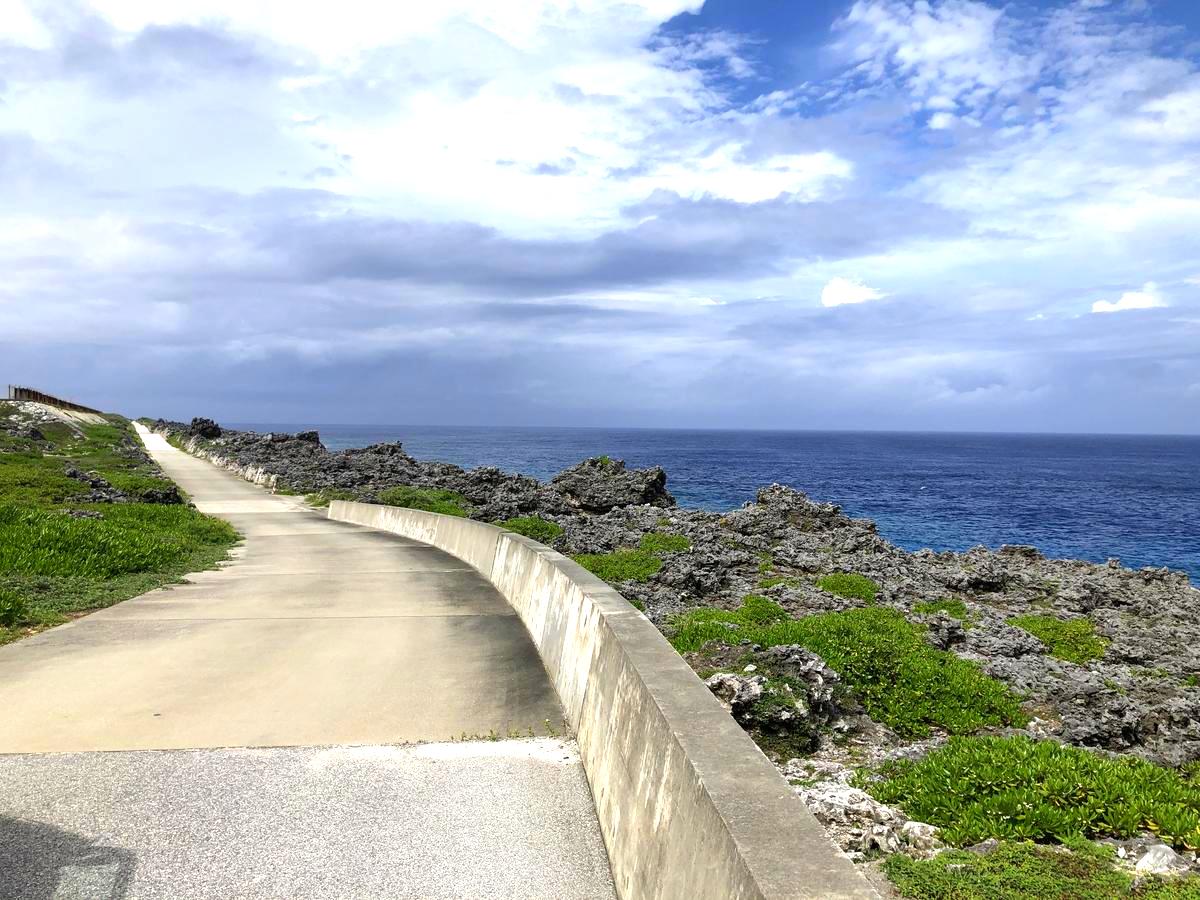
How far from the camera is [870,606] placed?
1424cm

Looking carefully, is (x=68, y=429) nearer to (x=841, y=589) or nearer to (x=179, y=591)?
(x=179, y=591)

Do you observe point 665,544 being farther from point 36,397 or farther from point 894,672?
point 36,397

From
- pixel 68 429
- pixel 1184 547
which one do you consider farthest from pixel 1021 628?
pixel 68 429

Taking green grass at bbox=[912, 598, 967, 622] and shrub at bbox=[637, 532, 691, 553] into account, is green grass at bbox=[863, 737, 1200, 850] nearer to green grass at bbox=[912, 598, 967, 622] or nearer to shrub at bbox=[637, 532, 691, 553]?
green grass at bbox=[912, 598, 967, 622]

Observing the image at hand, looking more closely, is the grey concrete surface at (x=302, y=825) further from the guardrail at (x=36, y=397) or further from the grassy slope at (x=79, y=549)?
the guardrail at (x=36, y=397)

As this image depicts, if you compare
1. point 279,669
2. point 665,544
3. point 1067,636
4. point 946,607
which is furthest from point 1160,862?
point 665,544

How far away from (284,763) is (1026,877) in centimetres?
500

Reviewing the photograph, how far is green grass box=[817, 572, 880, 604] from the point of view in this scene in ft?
50.3

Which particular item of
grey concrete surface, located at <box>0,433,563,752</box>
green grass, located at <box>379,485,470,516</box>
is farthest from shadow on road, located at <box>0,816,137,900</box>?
green grass, located at <box>379,485,470,516</box>

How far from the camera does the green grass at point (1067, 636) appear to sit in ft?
42.5

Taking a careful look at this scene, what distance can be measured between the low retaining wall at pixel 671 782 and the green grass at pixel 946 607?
8.67 meters

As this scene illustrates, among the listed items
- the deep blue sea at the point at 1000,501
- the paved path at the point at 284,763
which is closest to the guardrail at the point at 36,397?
the deep blue sea at the point at 1000,501

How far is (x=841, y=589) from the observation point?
50.8 feet

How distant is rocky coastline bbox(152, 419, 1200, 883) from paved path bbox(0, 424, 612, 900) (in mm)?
1998
